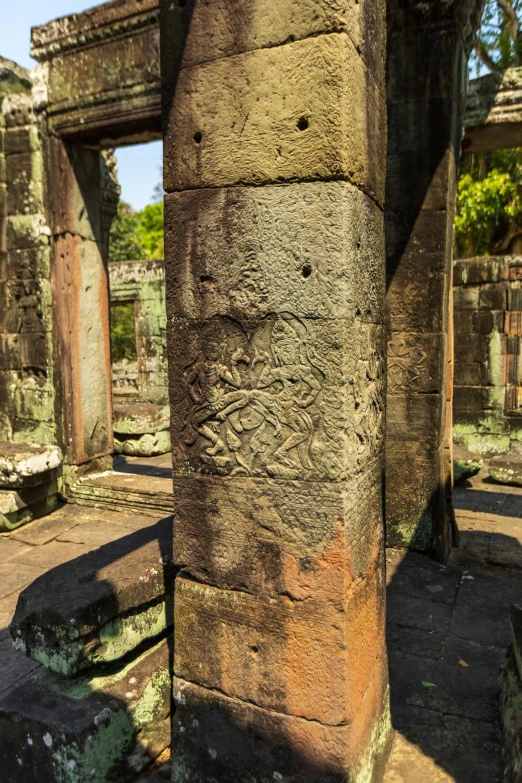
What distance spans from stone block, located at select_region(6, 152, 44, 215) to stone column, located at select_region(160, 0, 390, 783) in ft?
14.9

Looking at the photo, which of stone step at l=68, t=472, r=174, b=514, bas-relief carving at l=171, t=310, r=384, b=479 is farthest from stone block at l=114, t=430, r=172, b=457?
bas-relief carving at l=171, t=310, r=384, b=479

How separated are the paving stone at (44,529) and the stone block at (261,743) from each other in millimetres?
3383

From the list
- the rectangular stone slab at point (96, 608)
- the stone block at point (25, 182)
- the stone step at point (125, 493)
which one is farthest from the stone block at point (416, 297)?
the stone block at point (25, 182)

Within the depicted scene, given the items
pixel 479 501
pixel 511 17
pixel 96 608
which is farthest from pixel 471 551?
pixel 511 17

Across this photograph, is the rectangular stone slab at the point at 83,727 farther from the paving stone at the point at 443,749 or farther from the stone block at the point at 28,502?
the stone block at the point at 28,502

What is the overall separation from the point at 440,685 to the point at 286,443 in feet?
5.58

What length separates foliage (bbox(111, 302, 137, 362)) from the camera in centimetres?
2022

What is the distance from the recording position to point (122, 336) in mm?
20219

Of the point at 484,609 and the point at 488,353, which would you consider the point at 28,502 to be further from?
the point at 488,353

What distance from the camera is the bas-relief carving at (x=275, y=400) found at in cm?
196

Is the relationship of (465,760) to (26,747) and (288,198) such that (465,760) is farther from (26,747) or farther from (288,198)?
(288,198)

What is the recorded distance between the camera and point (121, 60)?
5637 millimetres

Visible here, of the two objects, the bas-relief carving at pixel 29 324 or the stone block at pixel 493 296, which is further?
the stone block at pixel 493 296

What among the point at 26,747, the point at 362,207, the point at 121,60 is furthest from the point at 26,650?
the point at 121,60
